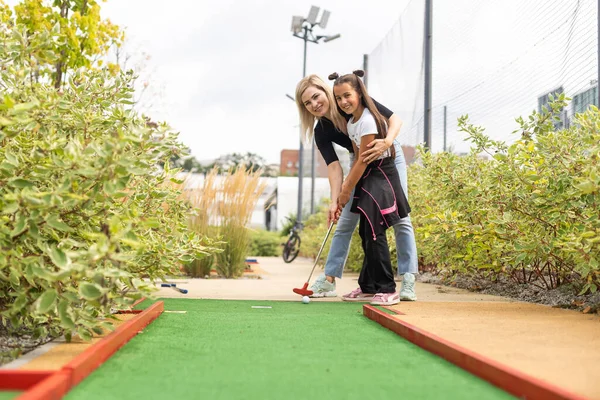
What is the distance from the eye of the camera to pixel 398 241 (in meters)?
4.19

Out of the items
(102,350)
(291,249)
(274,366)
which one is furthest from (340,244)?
(291,249)

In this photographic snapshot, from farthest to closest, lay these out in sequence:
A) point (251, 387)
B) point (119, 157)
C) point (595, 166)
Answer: point (595, 166) < point (119, 157) < point (251, 387)

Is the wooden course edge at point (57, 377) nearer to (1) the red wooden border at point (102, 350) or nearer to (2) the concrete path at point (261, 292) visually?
(1) the red wooden border at point (102, 350)

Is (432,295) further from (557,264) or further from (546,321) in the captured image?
(546,321)

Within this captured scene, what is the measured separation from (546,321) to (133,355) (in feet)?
6.28

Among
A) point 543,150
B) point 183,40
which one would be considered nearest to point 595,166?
point 543,150

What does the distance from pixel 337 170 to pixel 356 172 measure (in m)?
0.53

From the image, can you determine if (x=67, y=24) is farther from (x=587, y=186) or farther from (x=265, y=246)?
(x=265, y=246)

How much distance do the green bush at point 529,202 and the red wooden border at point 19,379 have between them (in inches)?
84.7

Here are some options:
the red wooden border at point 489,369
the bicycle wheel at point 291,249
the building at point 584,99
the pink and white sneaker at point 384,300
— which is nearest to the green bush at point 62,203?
the red wooden border at point 489,369

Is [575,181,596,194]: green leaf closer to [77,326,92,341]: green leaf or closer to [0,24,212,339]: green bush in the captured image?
[0,24,212,339]: green bush

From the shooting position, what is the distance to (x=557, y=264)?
3.82m

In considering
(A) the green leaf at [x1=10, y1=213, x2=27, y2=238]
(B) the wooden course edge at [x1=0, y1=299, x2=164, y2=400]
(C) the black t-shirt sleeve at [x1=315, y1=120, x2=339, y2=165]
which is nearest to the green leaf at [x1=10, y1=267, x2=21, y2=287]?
(A) the green leaf at [x1=10, y1=213, x2=27, y2=238]

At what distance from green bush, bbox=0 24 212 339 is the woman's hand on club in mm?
1319
